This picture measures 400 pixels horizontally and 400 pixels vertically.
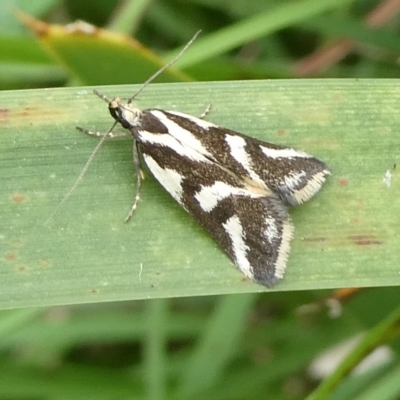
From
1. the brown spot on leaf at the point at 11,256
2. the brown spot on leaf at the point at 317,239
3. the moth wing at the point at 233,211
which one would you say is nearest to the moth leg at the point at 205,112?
the moth wing at the point at 233,211

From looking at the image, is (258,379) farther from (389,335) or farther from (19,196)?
(19,196)

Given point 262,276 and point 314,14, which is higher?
point 314,14

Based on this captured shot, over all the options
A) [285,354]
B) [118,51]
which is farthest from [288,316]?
[118,51]

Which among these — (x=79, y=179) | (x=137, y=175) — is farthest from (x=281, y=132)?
(x=79, y=179)

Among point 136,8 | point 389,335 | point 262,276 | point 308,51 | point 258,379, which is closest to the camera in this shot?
point 262,276

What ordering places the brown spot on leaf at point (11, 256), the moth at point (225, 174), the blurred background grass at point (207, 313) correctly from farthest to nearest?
1. the blurred background grass at point (207, 313)
2. the moth at point (225, 174)
3. the brown spot on leaf at point (11, 256)

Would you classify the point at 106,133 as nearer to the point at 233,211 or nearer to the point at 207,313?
the point at 233,211

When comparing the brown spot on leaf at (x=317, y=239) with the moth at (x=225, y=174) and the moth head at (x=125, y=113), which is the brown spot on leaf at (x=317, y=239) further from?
the moth head at (x=125, y=113)

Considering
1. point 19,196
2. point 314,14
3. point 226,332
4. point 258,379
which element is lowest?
point 258,379
